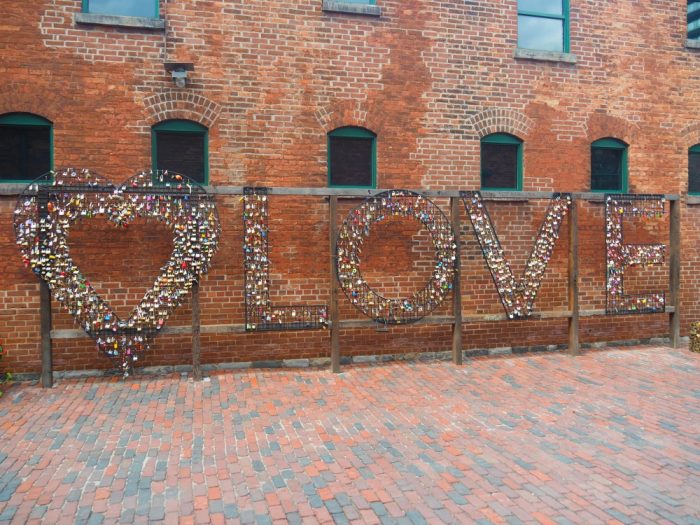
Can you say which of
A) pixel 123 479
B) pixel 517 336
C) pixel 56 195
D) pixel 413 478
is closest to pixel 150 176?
pixel 56 195

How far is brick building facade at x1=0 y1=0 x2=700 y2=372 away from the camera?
7309 millimetres

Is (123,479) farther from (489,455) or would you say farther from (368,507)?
(489,455)

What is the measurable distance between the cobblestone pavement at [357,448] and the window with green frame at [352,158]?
2943mm

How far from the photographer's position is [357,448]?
16.6ft

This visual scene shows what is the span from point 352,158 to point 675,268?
5909 millimetres

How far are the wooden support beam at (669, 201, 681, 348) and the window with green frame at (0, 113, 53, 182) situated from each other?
987cm

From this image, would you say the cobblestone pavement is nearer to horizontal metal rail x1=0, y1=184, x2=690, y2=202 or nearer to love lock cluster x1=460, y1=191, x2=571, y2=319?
love lock cluster x1=460, y1=191, x2=571, y2=319

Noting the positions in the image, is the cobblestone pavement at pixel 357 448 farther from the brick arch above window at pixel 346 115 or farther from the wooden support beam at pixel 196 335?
the brick arch above window at pixel 346 115

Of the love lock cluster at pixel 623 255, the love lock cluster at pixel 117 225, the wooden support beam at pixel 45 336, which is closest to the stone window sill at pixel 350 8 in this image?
the love lock cluster at pixel 117 225

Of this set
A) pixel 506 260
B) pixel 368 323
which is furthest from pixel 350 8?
pixel 368 323

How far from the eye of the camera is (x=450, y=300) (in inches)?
339

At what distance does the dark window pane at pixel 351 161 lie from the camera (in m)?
8.23

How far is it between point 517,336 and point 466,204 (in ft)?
8.21

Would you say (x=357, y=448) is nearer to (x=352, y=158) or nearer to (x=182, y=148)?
(x=352, y=158)
